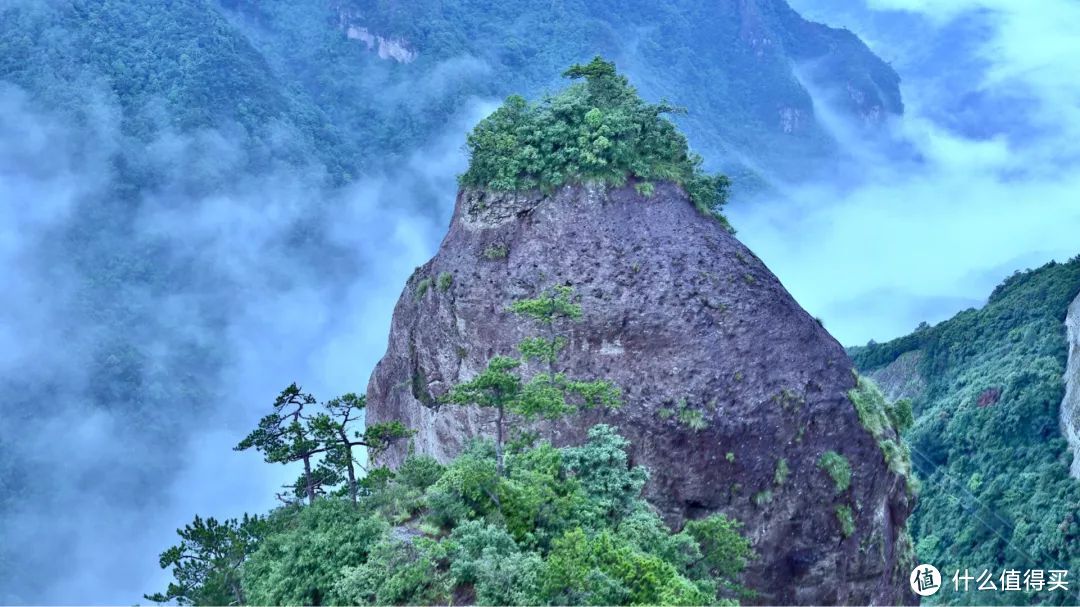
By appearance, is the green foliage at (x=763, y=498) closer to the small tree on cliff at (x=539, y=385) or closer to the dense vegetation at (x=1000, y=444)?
the small tree on cliff at (x=539, y=385)

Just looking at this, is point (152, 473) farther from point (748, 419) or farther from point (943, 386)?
point (748, 419)

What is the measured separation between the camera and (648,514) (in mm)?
23234

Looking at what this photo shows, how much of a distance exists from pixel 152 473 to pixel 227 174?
52.4m

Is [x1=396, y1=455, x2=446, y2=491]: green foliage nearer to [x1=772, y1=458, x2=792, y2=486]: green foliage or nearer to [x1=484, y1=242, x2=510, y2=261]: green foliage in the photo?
[x1=772, y1=458, x2=792, y2=486]: green foliage

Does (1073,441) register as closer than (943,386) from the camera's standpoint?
Yes

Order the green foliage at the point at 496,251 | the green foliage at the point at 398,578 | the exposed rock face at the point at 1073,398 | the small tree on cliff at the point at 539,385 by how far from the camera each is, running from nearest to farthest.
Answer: the green foliage at the point at 398,578
the small tree on cliff at the point at 539,385
the green foliage at the point at 496,251
the exposed rock face at the point at 1073,398

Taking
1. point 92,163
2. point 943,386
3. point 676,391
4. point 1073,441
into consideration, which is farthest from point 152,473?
point 676,391

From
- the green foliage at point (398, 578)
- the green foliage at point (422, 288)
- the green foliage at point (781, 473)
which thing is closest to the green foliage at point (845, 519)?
the green foliage at point (781, 473)

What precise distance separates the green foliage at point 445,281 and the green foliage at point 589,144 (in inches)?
113

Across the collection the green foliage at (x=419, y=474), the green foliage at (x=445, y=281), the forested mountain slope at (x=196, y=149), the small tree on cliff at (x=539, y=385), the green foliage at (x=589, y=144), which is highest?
the forested mountain slope at (x=196, y=149)

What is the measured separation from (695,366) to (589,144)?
7.33 meters

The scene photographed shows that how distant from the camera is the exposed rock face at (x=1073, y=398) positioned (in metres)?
51.8

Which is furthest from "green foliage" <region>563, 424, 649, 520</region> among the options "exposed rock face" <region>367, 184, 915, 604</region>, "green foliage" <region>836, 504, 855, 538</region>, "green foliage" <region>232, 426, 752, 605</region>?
"green foliage" <region>836, 504, 855, 538</region>

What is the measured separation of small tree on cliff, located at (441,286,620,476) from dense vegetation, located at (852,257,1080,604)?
90.0ft
